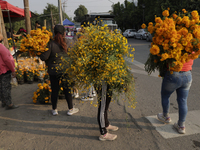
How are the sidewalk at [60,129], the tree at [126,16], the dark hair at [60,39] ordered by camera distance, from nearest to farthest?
1. the sidewalk at [60,129]
2. the dark hair at [60,39]
3. the tree at [126,16]

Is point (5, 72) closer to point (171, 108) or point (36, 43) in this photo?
point (36, 43)

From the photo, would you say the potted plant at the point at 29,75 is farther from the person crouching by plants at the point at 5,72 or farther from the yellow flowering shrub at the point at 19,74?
the person crouching by plants at the point at 5,72

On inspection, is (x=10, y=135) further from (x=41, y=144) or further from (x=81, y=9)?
(x=81, y=9)

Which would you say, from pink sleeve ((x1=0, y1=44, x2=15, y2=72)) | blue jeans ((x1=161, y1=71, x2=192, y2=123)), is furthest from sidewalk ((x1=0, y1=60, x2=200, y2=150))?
pink sleeve ((x1=0, y1=44, x2=15, y2=72))

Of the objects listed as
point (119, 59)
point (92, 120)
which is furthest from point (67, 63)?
point (92, 120)

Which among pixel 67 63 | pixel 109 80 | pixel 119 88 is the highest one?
pixel 67 63

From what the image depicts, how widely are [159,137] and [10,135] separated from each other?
2.79 meters

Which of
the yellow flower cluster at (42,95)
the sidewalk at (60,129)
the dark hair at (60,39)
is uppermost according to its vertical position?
the dark hair at (60,39)

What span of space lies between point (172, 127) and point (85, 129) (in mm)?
1680

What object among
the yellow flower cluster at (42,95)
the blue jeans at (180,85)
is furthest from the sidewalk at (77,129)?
the blue jeans at (180,85)

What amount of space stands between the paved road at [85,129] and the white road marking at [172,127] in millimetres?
18

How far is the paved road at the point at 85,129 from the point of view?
2.73 meters

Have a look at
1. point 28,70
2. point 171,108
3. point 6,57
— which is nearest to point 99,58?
point 171,108

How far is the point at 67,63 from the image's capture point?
8.14ft
